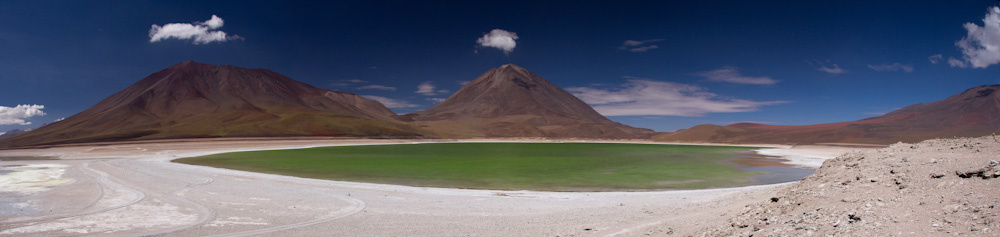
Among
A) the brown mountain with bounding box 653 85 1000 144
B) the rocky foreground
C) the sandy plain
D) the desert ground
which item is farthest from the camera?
the brown mountain with bounding box 653 85 1000 144

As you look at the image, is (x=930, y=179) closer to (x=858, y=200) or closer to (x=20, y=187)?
(x=858, y=200)

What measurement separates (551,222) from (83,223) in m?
11.8

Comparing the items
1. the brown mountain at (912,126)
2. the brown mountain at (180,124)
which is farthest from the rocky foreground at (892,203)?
the brown mountain at (180,124)

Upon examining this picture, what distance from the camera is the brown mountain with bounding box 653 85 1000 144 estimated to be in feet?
282

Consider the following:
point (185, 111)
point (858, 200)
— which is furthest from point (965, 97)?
point (185, 111)

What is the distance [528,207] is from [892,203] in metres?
8.80

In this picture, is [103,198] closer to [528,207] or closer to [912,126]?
[528,207]

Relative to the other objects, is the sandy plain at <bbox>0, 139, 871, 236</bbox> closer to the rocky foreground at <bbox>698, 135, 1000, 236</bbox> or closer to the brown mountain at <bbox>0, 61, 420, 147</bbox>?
the rocky foreground at <bbox>698, 135, 1000, 236</bbox>

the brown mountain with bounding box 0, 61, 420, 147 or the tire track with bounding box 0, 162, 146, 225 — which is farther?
the brown mountain with bounding box 0, 61, 420, 147

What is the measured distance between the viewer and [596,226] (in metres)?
10.4

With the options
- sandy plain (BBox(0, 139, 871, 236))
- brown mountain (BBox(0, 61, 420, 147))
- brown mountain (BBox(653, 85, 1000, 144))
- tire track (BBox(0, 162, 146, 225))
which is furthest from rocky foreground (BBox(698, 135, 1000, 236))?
brown mountain (BBox(0, 61, 420, 147))

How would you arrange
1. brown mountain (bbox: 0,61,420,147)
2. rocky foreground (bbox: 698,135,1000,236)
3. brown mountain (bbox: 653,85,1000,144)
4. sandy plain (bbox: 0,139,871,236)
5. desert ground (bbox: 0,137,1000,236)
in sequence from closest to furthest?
1. rocky foreground (bbox: 698,135,1000,236)
2. desert ground (bbox: 0,137,1000,236)
3. sandy plain (bbox: 0,139,871,236)
4. brown mountain (bbox: 653,85,1000,144)
5. brown mountain (bbox: 0,61,420,147)

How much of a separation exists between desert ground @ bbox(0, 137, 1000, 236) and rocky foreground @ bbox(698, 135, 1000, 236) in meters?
0.02

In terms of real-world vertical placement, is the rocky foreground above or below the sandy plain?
above
